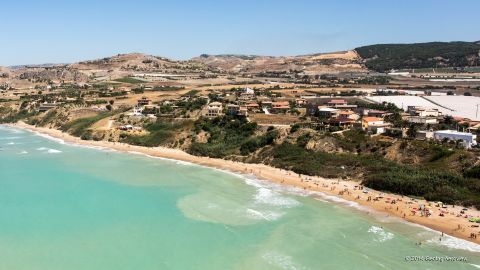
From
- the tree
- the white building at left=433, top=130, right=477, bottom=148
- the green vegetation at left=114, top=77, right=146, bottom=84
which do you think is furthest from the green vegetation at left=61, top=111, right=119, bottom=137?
the green vegetation at left=114, top=77, right=146, bottom=84

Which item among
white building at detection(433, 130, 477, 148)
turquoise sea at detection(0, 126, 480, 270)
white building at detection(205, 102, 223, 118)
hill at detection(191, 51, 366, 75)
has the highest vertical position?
hill at detection(191, 51, 366, 75)

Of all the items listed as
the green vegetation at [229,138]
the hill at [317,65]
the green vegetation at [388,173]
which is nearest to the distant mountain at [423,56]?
the hill at [317,65]

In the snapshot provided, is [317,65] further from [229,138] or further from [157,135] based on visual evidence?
[229,138]

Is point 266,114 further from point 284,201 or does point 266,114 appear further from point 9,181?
point 9,181

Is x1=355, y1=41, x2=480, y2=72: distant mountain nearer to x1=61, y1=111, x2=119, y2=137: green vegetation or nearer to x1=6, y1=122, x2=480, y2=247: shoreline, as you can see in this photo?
x1=61, y1=111, x2=119, y2=137: green vegetation

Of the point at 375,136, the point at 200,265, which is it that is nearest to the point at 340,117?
the point at 375,136

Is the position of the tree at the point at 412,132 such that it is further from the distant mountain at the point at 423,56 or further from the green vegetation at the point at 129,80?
the distant mountain at the point at 423,56
